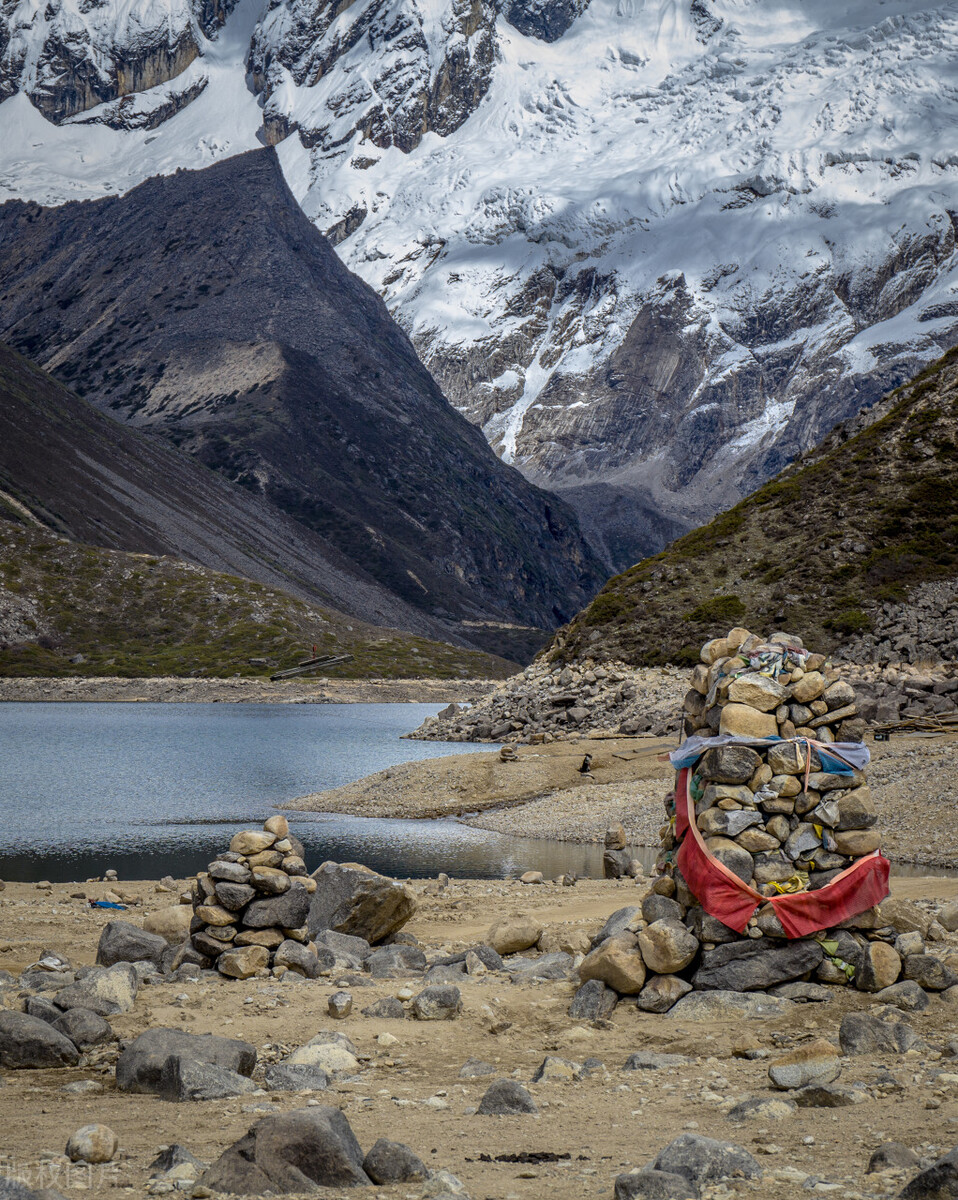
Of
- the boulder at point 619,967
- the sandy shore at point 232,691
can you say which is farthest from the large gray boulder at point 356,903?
the sandy shore at point 232,691

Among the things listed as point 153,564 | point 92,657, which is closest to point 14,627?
point 92,657

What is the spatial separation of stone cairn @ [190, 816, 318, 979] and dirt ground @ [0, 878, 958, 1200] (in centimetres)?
89

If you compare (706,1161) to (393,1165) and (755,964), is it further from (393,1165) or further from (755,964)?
(755,964)

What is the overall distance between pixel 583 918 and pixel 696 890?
19.8ft

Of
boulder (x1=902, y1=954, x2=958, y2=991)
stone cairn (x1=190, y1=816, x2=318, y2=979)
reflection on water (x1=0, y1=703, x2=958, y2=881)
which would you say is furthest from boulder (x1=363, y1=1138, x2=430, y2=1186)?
reflection on water (x1=0, y1=703, x2=958, y2=881)

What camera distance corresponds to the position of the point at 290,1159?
7.45 metres

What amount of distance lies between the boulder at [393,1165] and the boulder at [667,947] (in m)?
5.55

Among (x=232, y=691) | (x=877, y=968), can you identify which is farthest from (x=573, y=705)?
(x=232, y=691)

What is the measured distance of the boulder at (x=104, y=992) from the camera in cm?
1230

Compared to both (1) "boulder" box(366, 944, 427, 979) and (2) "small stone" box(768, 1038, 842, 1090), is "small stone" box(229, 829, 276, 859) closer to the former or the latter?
(1) "boulder" box(366, 944, 427, 979)

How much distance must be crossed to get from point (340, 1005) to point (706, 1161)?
6.05 m

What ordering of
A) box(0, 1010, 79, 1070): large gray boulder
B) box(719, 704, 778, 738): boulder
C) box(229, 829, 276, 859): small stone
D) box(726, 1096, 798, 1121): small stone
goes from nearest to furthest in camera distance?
box(726, 1096, 798, 1121): small stone
box(0, 1010, 79, 1070): large gray boulder
box(719, 704, 778, 738): boulder
box(229, 829, 276, 859): small stone

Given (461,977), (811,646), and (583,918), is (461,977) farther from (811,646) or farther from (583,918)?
(811,646)

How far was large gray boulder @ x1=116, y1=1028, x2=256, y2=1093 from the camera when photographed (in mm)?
9789
